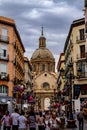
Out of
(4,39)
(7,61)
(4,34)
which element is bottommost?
(7,61)

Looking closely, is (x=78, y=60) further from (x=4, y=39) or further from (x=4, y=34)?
(x=4, y=34)

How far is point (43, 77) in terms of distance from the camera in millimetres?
142000

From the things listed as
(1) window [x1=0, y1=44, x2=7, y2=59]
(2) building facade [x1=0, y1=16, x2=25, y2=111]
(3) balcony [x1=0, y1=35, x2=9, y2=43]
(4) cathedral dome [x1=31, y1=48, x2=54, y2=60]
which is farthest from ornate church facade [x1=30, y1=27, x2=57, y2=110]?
(3) balcony [x1=0, y1=35, x2=9, y2=43]

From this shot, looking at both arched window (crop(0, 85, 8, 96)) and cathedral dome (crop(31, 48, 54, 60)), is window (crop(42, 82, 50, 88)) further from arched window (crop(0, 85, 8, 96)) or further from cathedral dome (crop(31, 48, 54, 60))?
arched window (crop(0, 85, 8, 96))

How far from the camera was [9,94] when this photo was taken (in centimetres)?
5753

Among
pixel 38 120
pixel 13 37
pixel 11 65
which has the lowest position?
pixel 38 120

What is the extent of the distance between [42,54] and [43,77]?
679 inches

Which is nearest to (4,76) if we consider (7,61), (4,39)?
(7,61)

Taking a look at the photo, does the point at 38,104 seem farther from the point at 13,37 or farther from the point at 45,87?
the point at 13,37

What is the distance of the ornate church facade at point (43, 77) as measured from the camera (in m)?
135

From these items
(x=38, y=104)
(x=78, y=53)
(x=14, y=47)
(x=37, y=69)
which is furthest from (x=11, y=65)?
(x=37, y=69)

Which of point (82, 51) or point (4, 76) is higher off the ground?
point (82, 51)

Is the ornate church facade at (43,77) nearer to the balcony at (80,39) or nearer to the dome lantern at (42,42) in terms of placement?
the dome lantern at (42,42)

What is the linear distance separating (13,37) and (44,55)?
313 feet
